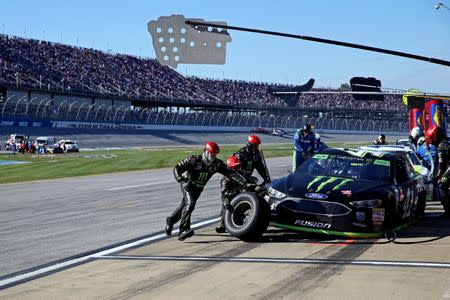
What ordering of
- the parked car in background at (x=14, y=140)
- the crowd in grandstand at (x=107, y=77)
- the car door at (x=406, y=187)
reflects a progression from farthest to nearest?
1. the crowd in grandstand at (x=107, y=77)
2. the parked car in background at (x=14, y=140)
3. the car door at (x=406, y=187)

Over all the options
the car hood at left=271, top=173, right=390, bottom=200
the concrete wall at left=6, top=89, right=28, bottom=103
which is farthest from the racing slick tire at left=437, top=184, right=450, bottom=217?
the concrete wall at left=6, top=89, right=28, bottom=103

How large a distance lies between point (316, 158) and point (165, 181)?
473 inches

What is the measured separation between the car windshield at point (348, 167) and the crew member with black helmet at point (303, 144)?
4.40 meters

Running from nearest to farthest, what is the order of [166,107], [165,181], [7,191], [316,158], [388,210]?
[388,210] → [316,158] → [7,191] → [165,181] → [166,107]

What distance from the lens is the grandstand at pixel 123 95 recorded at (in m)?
66.4

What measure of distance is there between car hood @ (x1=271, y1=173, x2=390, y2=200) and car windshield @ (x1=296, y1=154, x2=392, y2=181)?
29 centimetres

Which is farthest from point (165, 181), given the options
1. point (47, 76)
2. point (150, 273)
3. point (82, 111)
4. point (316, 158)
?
point (47, 76)

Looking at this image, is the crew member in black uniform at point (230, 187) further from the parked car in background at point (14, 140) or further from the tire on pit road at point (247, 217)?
the parked car in background at point (14, 140)

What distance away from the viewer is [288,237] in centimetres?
949

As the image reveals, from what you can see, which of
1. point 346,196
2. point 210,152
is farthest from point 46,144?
point 346,196

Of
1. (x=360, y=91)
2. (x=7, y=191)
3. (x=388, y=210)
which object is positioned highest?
(x=360, y=91)

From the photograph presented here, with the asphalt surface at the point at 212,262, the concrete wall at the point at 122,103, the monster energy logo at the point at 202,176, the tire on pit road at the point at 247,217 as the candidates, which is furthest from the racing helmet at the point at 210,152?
the concrete wall at the point at 122,103

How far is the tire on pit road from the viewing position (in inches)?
356

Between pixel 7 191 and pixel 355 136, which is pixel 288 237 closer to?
pixel 7 191
